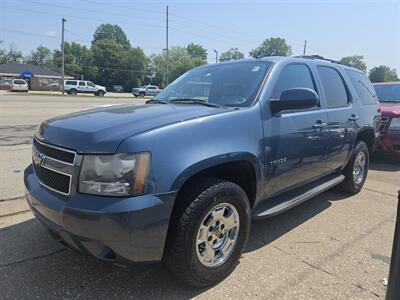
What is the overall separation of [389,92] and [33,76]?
69.0 metres

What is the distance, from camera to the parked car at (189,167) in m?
2.37

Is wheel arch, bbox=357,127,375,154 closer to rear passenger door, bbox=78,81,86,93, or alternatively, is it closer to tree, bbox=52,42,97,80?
rear passenger door, bbox=78,81,86,93

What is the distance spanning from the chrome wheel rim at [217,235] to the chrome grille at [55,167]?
1.02m

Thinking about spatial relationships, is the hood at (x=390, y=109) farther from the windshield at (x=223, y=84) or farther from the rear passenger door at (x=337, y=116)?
the windshield at (x=223, y=84)

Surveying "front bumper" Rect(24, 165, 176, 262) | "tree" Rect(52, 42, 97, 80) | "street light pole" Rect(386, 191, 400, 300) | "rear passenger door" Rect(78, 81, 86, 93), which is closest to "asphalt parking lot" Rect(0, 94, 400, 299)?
"front bumper" Rect(24, 165, 176, 262)

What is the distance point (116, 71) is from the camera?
288 ft

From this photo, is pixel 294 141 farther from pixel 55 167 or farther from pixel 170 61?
pixel 170 61

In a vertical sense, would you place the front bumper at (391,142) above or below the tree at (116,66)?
below

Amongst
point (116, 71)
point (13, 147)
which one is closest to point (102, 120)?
point (13, 147)

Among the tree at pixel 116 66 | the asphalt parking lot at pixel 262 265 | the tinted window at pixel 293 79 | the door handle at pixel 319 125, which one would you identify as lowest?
the asphalt parking lot at pixel 262 265

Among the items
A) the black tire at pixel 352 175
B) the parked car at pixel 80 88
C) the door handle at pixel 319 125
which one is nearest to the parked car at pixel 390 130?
the black tire at pixel 352 175

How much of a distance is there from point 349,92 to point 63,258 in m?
4.14

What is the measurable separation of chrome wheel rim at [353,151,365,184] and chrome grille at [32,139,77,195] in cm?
414

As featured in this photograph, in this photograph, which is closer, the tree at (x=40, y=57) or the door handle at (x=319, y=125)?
the door handle at (x=319, y=125)
